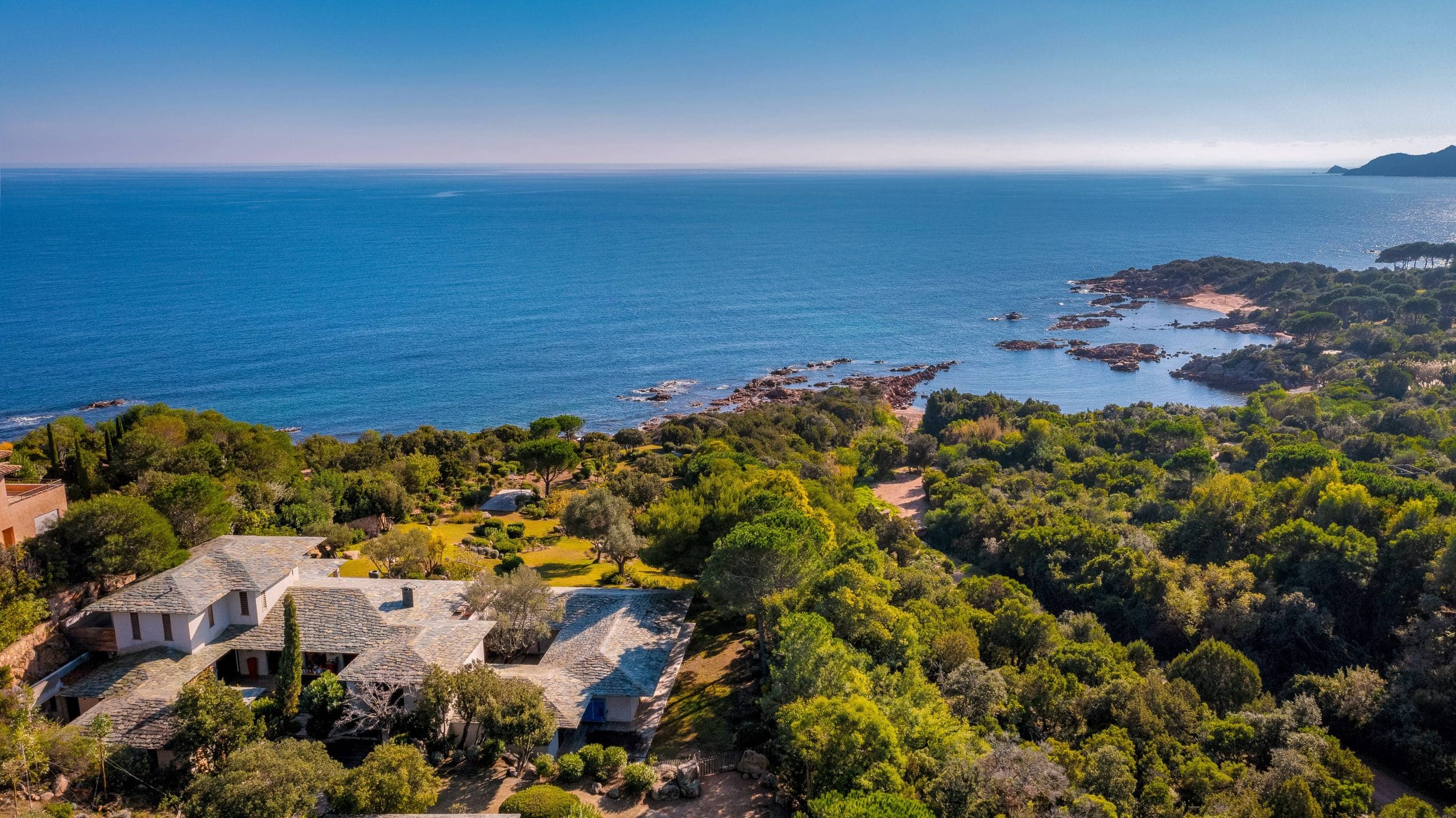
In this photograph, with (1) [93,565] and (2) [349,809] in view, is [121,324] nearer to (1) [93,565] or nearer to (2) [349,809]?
(1) [93,565]

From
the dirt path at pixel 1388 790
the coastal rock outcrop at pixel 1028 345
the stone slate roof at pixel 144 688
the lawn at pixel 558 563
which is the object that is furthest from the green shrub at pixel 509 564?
the coastal rock outcrop at pixel 1028 345

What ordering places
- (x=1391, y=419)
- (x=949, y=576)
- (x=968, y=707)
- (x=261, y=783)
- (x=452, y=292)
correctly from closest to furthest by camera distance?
(x=261, y=783) < (x=968, y=707) < (x=949, y=576) < (x=1391, y=419) < (x=452, y=292)

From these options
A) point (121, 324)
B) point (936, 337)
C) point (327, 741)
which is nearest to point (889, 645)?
point (327, 741)

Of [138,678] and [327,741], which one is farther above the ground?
[138,678]

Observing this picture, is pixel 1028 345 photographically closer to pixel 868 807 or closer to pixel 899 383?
pixel 899 383

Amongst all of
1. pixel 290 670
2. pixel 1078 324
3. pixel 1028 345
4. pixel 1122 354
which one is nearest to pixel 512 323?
pixel 1028 345

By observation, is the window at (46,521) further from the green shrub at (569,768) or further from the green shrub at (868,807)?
the green shrub at (868,807)

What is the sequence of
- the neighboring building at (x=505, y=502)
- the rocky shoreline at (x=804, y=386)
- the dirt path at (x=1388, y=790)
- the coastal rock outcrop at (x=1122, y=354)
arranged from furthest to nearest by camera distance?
the coastal rock outcrop at (x=1122, y=354), the rocky shoreline at (x=804, y=386), the neighboring building at (x=505, y=502), the dirt path at (x=1388, y=790)

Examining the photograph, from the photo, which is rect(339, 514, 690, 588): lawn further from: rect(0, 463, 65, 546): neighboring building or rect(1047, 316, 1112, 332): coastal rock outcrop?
rect(1047, 316, 1112, 332): coastal rock outcrop
